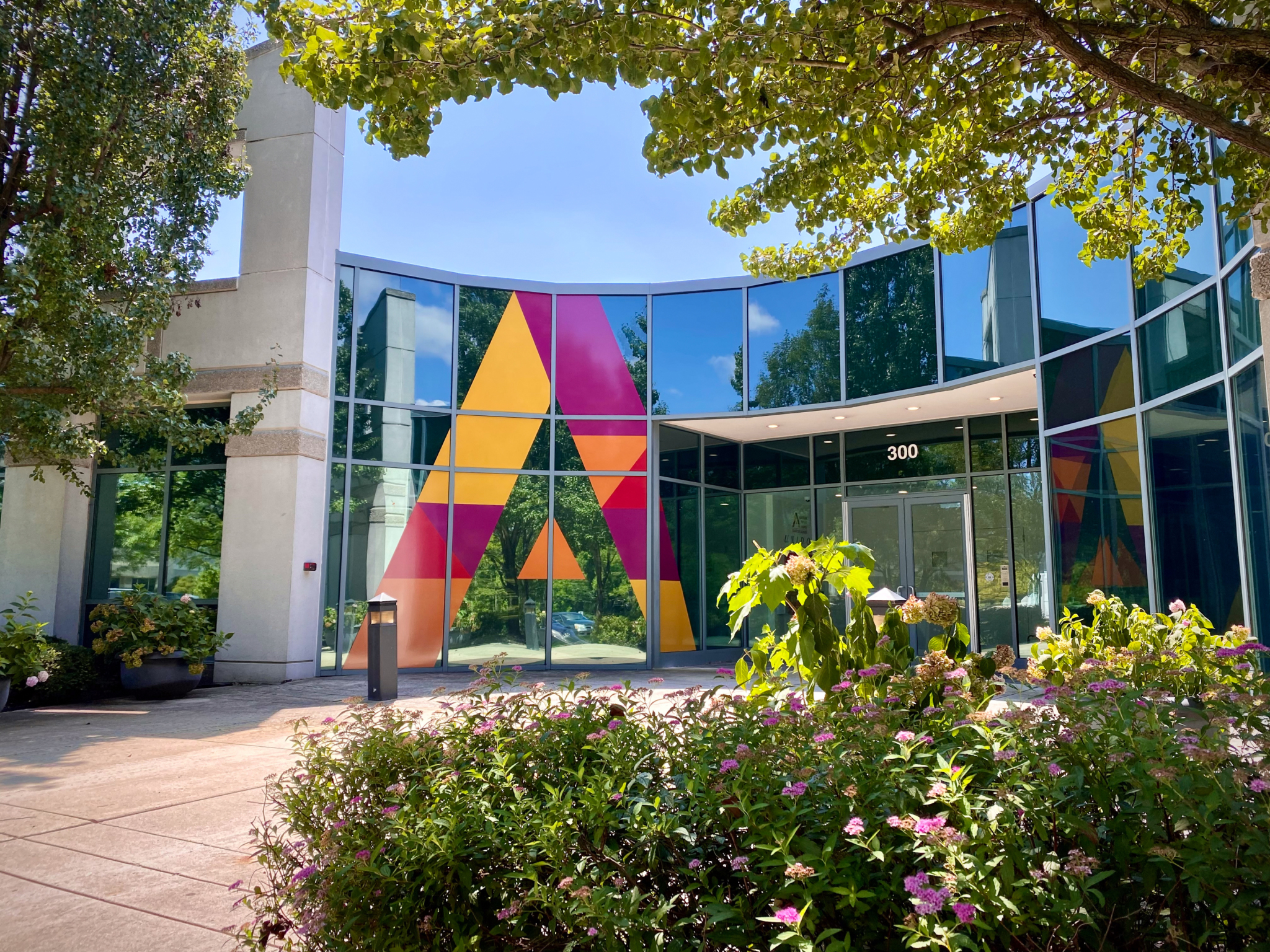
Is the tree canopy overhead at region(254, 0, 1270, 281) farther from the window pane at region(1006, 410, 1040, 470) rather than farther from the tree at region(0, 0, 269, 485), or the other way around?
the window pane at region(1006, 410, 1040, 470)

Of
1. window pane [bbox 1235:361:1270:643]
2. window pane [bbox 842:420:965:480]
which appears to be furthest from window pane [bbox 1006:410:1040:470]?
window pane [bbox 1235:361:1270:643]

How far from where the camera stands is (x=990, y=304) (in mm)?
11055

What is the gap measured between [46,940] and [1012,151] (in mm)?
5706

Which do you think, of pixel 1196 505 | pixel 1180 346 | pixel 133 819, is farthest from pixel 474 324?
pixel 1196 505

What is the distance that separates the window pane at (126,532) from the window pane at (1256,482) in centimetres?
1298

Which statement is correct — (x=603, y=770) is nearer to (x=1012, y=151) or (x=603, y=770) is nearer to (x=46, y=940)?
(x=46, y=940)

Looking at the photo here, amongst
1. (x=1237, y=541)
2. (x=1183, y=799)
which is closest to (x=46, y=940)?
(x=1183, y=799)

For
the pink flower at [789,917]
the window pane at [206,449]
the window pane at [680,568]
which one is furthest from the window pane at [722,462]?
the pink flower at [789,917]

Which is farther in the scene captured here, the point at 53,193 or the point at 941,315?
the point at 941,315

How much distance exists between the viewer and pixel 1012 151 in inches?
188

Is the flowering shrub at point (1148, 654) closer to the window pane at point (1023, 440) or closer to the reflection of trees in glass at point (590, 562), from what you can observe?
the window pane at point (1023, 440)

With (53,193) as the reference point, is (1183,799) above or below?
below

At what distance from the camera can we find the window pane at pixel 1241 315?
21.4ft

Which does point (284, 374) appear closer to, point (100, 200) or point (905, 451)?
point (100, 200)
